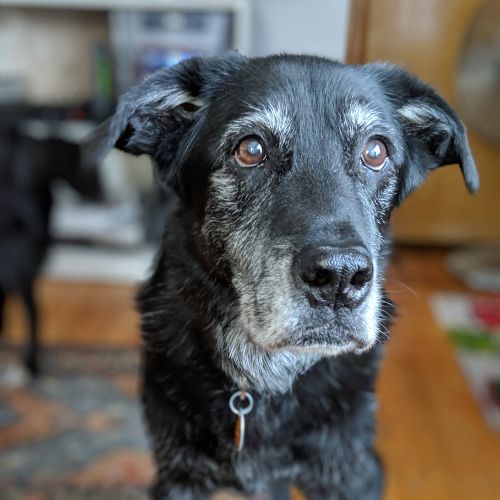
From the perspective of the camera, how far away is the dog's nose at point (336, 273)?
2.97ft

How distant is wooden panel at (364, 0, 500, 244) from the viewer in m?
2.63

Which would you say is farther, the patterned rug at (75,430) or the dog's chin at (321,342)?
the patterned rug at (75,430)

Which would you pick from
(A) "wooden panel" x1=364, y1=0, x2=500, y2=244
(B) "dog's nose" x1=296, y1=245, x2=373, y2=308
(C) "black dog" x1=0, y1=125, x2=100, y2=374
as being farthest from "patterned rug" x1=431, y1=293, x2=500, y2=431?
(C) "black dog" x1=0, y1=125, x2=100, y2=374

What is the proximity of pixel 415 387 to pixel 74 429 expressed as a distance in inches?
44.3

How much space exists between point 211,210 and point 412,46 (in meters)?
1.96

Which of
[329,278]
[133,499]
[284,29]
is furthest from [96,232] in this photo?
[329,278]

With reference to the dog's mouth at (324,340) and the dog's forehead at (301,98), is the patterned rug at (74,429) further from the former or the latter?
the dog's forehead at (301,98)

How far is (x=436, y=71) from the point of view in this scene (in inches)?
109

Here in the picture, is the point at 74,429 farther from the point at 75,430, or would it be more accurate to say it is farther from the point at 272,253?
the point at 272,253

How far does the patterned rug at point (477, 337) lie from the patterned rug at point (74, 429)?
1.13 metres

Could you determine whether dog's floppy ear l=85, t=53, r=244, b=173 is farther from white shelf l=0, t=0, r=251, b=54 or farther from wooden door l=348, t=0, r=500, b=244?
white shelf l=0, t=0, r=251, b=54

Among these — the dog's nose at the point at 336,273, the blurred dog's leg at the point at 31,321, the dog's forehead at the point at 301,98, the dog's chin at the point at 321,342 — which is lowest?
the blurred dog's leg at the point at 31,321

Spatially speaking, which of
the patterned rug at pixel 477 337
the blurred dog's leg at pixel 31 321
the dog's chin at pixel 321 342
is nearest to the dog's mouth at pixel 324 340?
the dog's chin at pixel 321 342

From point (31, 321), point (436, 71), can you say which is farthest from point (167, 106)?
point (436, 71)
